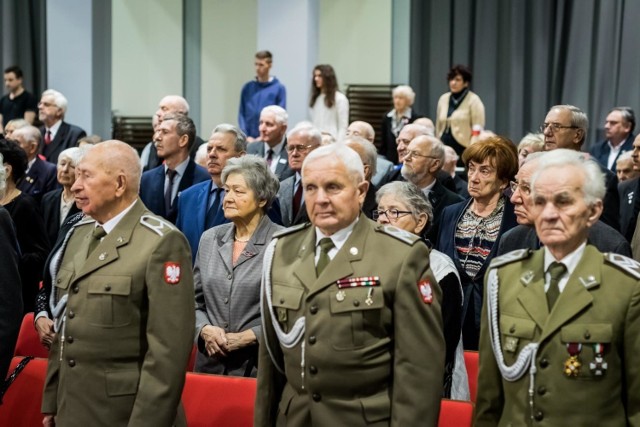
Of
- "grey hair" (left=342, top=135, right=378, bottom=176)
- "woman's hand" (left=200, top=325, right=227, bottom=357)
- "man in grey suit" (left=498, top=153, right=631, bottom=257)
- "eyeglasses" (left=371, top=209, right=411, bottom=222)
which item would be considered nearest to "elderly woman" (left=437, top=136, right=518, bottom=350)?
"man in grey suit" (left=498, top=153, right=631, bottom=257)

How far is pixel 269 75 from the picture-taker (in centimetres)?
966

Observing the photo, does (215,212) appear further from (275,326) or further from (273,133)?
(275,326)

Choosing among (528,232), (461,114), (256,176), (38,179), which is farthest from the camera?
(461,114)

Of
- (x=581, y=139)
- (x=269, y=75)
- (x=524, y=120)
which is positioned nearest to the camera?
(x=581, y=139)

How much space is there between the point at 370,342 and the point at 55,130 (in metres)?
6.50

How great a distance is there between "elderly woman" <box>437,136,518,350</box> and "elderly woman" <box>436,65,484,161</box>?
4452 mm

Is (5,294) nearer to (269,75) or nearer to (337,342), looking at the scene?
(337,342)

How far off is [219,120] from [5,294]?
8664 millimetres

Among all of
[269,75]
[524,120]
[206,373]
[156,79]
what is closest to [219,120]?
[156,79]

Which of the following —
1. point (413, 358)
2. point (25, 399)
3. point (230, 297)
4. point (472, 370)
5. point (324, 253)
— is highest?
point (324, 253)

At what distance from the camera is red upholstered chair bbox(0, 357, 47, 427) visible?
3922 mm

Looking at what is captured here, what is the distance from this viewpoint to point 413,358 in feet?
8.96

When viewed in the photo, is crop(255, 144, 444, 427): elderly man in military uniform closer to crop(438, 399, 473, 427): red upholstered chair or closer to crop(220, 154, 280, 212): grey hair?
crop(438, 399, 473, 427): red upholstered chair

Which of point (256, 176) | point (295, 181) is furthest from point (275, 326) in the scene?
point (295, 181)
